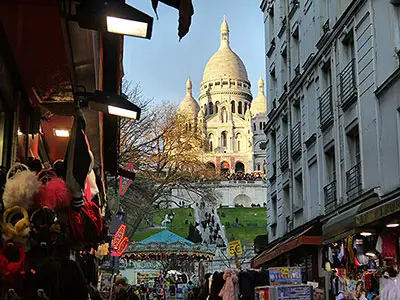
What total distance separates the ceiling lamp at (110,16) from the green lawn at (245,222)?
6155 centimetres

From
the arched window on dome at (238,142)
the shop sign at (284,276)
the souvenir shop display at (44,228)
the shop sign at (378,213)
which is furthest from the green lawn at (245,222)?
the souvenir shop display at (44,228)

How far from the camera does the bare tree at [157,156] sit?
29.1m

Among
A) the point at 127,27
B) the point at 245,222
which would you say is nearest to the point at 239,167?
the point at 245,222

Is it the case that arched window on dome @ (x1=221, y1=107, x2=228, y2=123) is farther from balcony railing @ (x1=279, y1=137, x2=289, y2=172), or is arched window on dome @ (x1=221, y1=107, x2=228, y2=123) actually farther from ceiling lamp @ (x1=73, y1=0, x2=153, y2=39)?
ceiling lamp @ (x1=73, y1=0, x2=153, y2=39)

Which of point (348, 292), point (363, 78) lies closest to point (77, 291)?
point (348, 292)

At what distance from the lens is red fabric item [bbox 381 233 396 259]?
43.1ft

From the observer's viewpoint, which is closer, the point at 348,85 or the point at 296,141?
the point at 348,85

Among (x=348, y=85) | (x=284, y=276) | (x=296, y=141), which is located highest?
(x=348, y=85)

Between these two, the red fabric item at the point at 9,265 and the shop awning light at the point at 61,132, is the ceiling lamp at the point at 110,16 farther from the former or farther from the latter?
the shop awning light at the point at 61,132

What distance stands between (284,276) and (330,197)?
18.5 feet

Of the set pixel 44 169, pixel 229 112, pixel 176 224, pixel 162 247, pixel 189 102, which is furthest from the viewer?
pixel 189 102

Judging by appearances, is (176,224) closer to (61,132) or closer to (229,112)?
(229,112)

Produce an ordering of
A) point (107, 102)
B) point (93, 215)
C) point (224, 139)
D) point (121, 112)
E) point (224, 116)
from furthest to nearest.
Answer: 1. point (224, 116)
2. point (224, 139)
3. point (121, 112)
4. point (107, 102)
5. point (93, 215)

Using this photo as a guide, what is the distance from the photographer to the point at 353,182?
1703 centimetres
